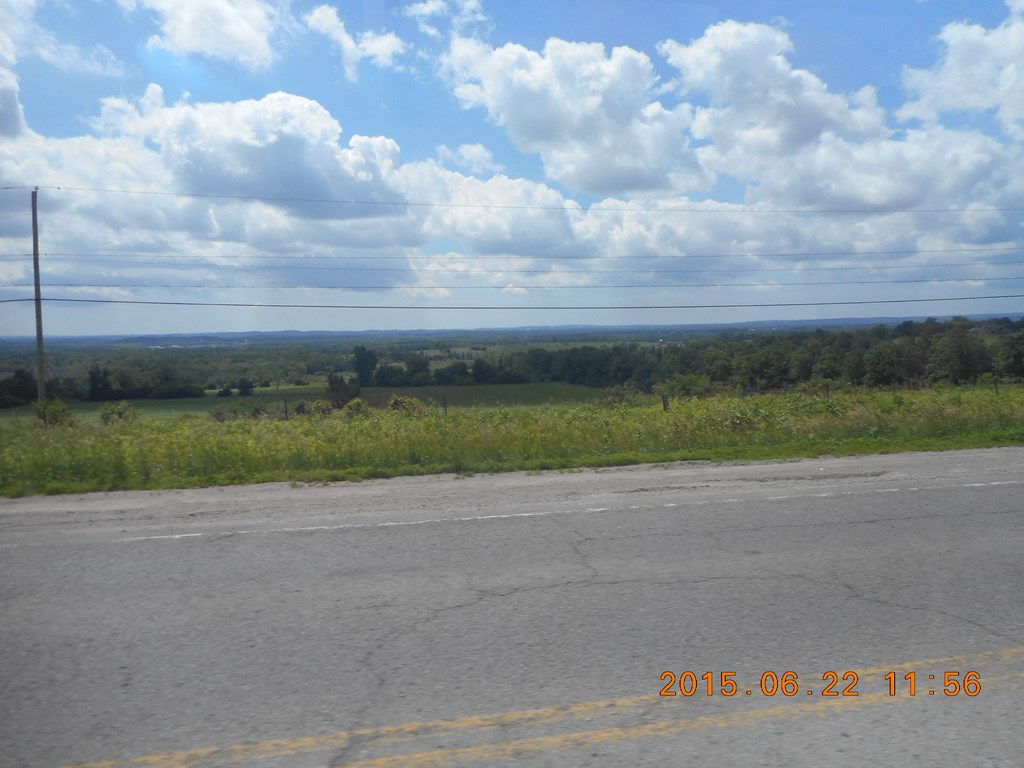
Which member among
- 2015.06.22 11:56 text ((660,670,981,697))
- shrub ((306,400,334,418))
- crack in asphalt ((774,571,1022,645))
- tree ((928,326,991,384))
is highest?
tree ((928,326,991,384))

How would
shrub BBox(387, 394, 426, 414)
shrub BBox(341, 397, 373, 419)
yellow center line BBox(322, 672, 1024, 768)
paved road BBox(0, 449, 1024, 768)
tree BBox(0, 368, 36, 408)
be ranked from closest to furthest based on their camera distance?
yellow center line BBox(322, 672, 1024, 768)
paved road BBox(0, 449, 1024, 768)
shrub BBox(341, 397, 373, 419)
shrub BBox(387, 394, 426, 414)
tree BBox(0, 368, 36, 408)

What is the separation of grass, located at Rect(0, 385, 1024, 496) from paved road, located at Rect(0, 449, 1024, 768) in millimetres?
3187

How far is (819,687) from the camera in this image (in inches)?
180

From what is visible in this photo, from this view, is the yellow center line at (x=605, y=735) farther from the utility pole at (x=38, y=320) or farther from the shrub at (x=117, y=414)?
the utility pole at (x=38, y=320)

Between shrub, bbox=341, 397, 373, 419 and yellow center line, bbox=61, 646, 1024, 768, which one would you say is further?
shrub, bbox=341, 397, 373, 419

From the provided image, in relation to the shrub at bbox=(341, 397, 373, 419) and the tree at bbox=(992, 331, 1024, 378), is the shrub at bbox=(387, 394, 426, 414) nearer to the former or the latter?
the shrub at bbox=(341, 397, 373, 419)

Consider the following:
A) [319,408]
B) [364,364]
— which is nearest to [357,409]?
[319,408]

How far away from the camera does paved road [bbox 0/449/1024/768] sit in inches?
159

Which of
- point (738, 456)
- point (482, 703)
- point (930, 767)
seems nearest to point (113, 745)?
point (482, 703)

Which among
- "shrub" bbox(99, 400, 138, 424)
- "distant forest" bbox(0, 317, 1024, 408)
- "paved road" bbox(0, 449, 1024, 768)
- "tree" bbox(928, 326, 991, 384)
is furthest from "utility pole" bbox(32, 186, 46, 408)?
"tree" bbox(928, 326, 991, 384)

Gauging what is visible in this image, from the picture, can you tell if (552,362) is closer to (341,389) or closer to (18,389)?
(341,389)

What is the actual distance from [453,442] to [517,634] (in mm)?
9036

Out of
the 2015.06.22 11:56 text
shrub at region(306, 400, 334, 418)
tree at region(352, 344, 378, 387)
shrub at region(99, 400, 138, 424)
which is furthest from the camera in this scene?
tree at region(352, 344, 378, 387)

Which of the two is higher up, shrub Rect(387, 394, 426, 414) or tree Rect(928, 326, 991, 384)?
tree Rect(928, 326, 991, 384)
